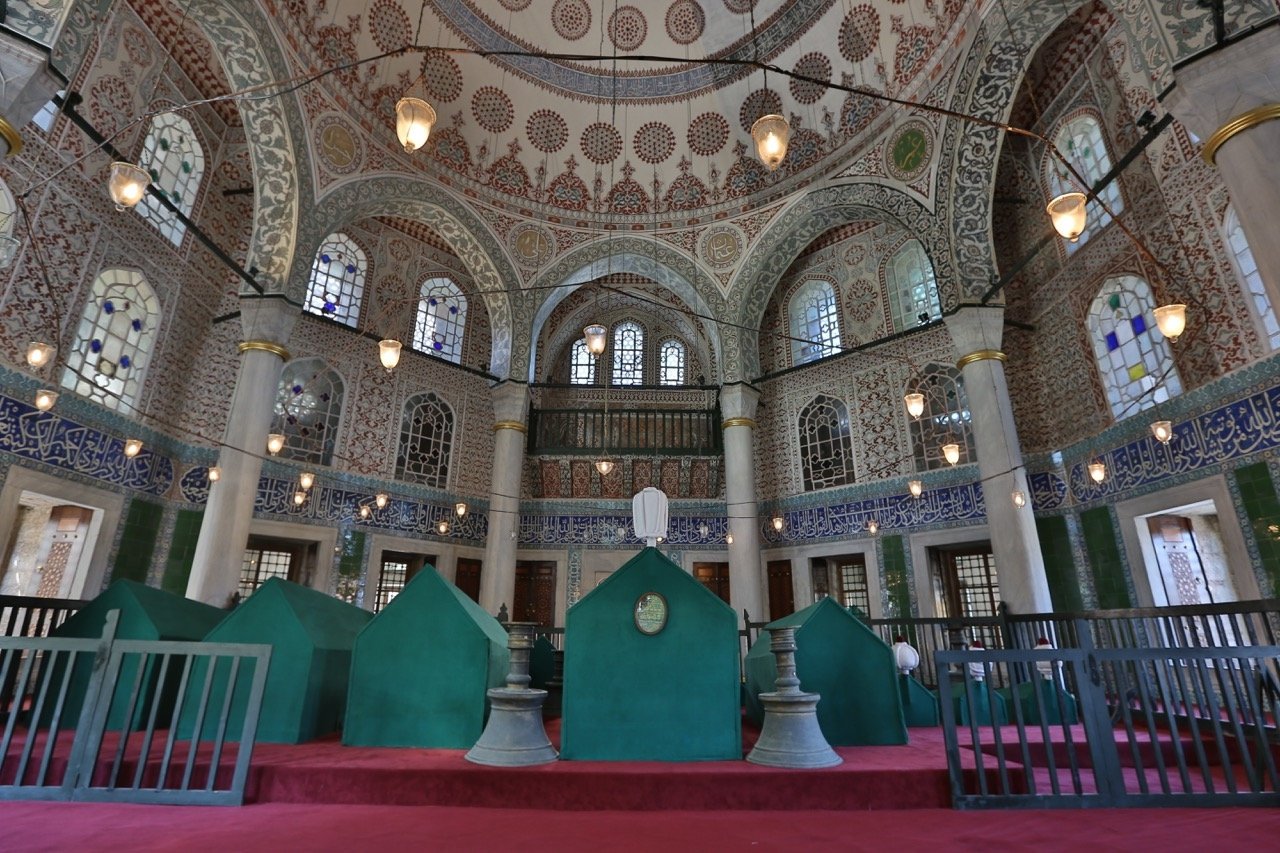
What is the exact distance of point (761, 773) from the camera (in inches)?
105

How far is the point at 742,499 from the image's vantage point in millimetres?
10367

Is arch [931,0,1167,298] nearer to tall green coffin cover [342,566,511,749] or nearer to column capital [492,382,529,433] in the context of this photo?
column capital [492,382,529,433]

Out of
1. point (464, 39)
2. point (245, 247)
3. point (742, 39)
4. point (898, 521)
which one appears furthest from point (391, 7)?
point (898, 521)

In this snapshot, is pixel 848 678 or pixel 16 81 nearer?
pixel 848 678

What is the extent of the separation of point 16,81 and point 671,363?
1052 cm

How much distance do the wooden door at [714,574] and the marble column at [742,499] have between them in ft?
0.61

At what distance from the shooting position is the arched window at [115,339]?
281 inches

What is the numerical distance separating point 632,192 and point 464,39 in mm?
3722

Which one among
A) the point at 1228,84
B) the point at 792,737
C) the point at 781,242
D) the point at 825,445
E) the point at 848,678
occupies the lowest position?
the point at 792,737

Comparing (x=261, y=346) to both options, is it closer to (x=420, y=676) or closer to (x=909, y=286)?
(x=420, y=676)

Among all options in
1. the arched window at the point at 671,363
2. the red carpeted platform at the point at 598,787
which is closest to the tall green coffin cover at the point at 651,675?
the red carpeted platform at the point at 598,787

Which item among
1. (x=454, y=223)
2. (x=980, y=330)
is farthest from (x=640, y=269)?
(x=980, y=330)

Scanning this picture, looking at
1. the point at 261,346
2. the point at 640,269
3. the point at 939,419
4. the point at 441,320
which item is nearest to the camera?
the point at 261,346

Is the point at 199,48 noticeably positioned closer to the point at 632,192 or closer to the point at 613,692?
the point at 632,192
